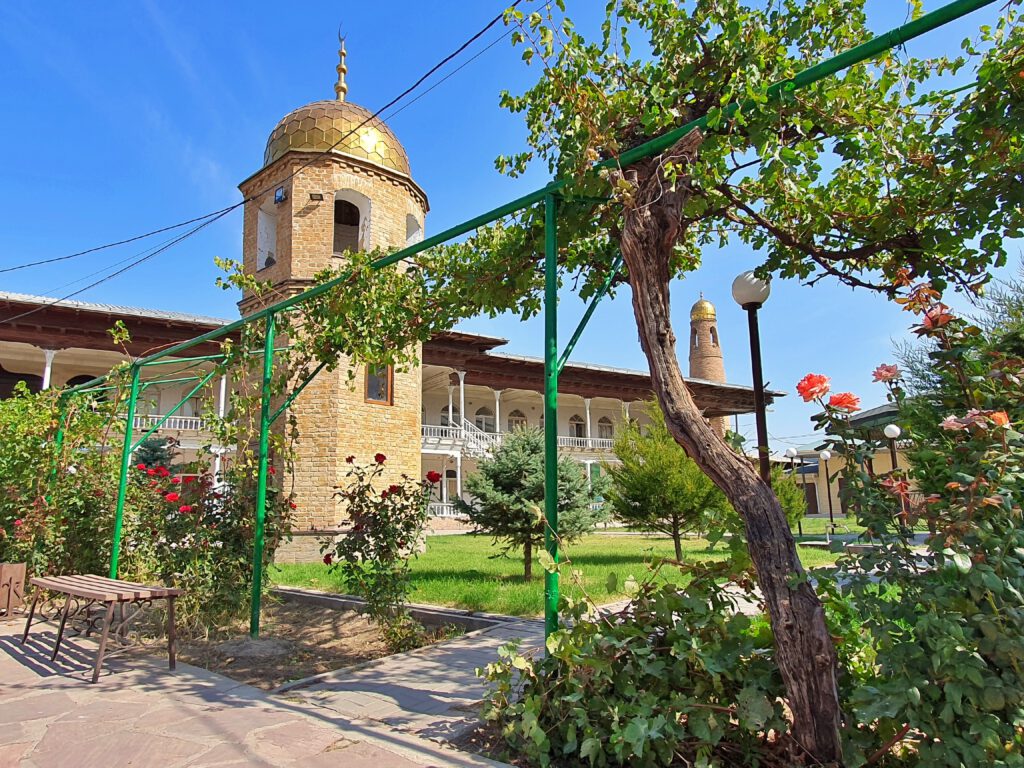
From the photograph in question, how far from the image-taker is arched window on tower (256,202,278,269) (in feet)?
50.5

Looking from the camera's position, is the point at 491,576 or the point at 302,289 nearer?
the point at 491,576

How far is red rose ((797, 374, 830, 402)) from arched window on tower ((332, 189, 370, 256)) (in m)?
13.2

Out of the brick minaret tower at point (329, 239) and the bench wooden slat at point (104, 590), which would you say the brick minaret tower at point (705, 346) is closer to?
the brick minaret tower at point (329, 239)

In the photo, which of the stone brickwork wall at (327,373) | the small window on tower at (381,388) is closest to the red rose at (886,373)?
the stone brickwork wall at (327,373)

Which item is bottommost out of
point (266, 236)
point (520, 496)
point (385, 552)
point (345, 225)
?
A: point (385, 552)

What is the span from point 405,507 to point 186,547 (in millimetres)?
2239

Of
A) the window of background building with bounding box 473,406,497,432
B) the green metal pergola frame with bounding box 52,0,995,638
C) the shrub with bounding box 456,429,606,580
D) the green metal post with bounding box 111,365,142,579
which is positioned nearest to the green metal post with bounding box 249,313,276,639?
the green metal pergola frame with bounding box 52,0,995,638

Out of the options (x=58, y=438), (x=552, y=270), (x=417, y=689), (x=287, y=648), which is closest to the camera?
(x=552, y=270)

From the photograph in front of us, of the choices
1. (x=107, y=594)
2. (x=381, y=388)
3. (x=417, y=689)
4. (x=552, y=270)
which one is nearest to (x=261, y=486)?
(x=107, y=594)

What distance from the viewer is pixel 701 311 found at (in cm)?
4391

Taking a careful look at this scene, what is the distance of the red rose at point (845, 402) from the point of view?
Answer: 277 cm

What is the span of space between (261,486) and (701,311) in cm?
4115

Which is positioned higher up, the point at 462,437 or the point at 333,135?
the point at 333,135

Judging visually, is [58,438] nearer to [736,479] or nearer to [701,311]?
[736,479]
